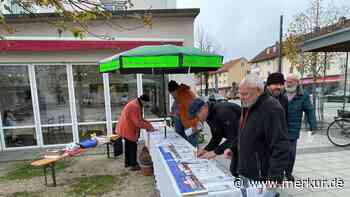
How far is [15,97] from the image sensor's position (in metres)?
6.48

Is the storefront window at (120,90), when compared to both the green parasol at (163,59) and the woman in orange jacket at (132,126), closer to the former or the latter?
the woman in orange jacket at (132,126)

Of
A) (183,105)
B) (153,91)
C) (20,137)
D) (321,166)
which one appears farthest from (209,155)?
Answer: (20,137)

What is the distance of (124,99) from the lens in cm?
694

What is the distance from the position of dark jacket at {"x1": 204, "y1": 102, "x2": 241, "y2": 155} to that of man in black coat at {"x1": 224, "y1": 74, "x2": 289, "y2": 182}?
44 cm

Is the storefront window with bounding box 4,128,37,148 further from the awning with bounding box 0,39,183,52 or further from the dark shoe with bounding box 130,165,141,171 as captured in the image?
the dark shoe with bounding box 130,165,141,171

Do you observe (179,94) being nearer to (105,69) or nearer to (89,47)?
(105,69)

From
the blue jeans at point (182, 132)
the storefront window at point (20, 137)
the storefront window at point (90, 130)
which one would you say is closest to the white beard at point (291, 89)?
the blue jeans at point (182, 132)

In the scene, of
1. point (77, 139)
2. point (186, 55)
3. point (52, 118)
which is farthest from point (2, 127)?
point (186, 55)

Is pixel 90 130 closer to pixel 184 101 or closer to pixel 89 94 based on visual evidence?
pixel 89 94

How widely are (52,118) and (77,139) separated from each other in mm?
1013

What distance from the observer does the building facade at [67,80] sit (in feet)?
20.2

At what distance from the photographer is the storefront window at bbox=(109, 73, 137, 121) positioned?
682cm

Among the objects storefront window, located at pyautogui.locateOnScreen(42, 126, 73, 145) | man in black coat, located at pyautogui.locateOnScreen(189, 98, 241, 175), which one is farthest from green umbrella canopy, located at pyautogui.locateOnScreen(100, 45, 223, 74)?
storefront window, located at pyautogui.locateOnScreen(42, 126, 73, 145)

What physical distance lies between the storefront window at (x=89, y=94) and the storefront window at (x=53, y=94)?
34cm
